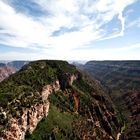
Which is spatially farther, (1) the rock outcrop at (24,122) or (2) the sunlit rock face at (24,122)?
(2) the sunlit rock face at (24,122)

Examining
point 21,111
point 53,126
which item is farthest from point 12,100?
point 53,126

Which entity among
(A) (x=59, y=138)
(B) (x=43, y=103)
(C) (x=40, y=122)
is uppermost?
(B) (x=43, y=103)

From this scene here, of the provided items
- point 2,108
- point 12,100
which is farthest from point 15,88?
point 2,108

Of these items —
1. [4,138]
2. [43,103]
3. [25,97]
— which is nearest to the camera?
[4,138]

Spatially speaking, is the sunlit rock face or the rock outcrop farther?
the sunlit rock face

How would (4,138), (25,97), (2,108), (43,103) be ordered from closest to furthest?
(4,138), (2,108), (25,97), (43,103)

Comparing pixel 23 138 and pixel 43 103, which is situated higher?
pixel 43 103

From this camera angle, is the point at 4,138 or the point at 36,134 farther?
the point at 36,134

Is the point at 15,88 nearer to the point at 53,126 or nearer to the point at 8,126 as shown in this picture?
the point at 53,126

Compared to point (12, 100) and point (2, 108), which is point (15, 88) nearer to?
point (12, 100)
